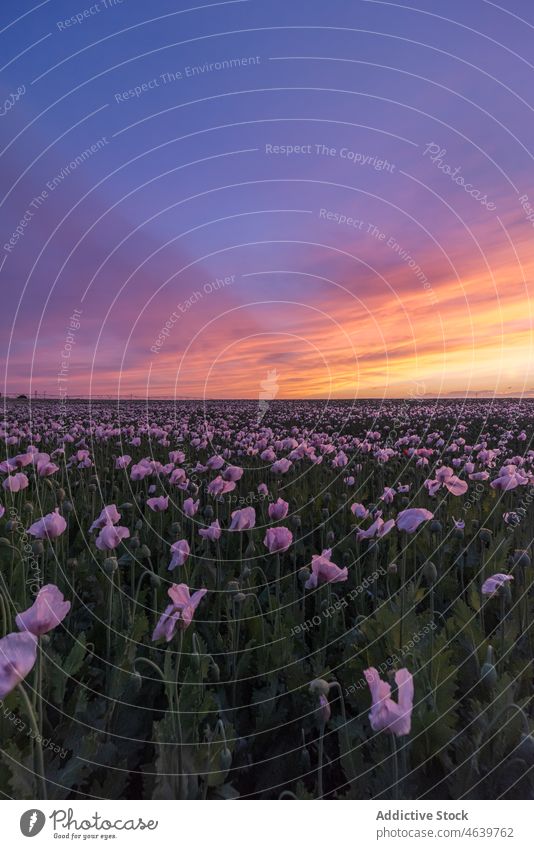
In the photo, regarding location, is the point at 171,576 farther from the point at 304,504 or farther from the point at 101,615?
the point at 304,504

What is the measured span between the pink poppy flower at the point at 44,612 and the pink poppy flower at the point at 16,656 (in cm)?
25

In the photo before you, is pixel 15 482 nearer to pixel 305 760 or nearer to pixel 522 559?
pixel 305 760

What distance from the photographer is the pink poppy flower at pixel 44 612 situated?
1.85 metres

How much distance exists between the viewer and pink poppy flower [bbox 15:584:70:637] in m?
1.85

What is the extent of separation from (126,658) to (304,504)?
139 inches

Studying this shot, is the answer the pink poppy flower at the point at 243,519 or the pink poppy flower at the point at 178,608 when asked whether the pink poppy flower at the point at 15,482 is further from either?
the pink poppy flower at the point at 178,608

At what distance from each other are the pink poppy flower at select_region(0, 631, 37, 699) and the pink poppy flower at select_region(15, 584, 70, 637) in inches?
9.7

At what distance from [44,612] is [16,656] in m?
0.28

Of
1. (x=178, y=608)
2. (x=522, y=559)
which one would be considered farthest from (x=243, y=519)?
(x=522, y=559)

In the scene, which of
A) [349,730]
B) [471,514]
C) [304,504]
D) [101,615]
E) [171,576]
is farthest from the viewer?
[304,504]

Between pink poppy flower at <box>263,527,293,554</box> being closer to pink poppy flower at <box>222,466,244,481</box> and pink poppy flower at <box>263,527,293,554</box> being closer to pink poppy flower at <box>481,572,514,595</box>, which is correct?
pink poppy flower at <box>481,572,514,595</box>

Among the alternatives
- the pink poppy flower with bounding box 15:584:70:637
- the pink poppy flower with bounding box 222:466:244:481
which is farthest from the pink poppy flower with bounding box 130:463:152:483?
the pink poppy flower with bounding box 15:584:70:637
